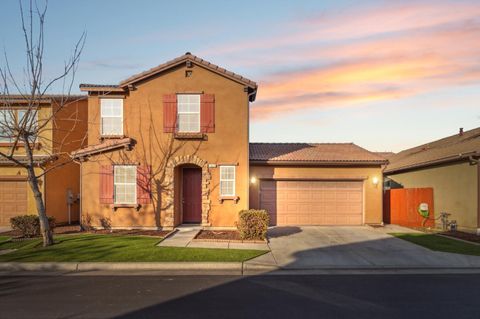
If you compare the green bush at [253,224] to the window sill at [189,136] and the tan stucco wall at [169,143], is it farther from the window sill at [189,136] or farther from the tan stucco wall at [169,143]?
the window sill at [189,136]

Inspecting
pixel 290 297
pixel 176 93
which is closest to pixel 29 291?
pixel 290 297

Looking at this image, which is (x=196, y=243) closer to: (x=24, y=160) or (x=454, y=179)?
(x=24, y=160)

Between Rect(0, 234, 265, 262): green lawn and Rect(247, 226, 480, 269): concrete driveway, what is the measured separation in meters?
1.14

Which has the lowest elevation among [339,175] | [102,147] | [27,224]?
[27,224]

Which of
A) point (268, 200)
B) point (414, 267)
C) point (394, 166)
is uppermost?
point (394, 166)

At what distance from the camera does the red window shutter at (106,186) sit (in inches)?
732

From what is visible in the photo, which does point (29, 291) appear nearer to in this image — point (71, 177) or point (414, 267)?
point (414, 267)

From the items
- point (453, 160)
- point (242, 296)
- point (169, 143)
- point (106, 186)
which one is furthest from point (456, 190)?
point (106, 186)

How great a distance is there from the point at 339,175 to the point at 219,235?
712 cm

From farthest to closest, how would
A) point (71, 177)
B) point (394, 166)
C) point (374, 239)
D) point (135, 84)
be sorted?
Result: point (394, 166), point (71, 177), point (135, 84), point (374, 239)

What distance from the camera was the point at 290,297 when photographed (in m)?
8.69

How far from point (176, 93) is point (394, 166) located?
14947mm

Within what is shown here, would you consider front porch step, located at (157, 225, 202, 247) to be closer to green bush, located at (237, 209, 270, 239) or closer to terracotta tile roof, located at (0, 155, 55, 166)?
green bush, located at (237, 209, 270, 239)

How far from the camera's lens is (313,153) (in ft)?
70.8
